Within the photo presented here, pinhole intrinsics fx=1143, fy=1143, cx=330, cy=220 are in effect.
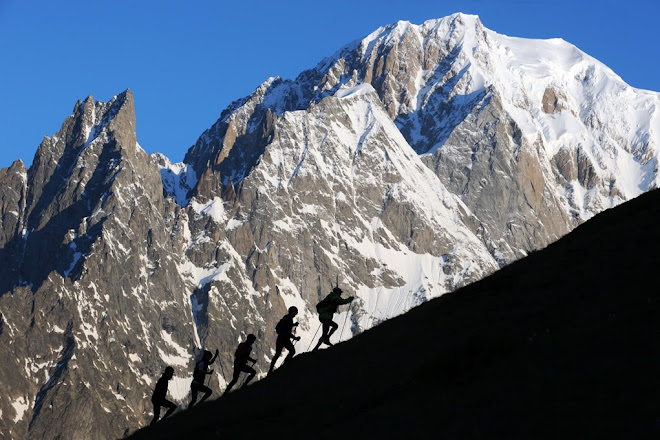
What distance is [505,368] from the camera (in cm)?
2705

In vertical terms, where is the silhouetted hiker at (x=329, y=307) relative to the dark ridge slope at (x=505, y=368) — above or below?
above

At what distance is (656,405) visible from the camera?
72.0 ft

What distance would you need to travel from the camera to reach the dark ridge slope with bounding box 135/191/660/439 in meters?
23.4

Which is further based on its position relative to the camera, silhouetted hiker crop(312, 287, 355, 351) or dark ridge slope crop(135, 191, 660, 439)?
silhouetted hiker crop(312, 287, 355, 351)

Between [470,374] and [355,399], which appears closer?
[470,374]

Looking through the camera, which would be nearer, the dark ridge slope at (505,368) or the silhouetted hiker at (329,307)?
the dark ridge slope at (505,368)

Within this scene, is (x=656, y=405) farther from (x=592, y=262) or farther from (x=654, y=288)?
(x=592, y=262)

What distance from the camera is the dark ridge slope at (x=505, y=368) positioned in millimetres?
23438

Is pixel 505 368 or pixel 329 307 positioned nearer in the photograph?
pixel 505 368

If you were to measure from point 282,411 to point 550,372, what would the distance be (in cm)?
848

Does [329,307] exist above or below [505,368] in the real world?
above

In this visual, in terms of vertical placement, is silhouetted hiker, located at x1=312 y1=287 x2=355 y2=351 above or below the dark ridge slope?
above

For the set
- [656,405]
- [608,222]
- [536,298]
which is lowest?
[656,405]

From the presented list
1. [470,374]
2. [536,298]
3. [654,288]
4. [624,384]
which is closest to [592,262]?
[536,298]
